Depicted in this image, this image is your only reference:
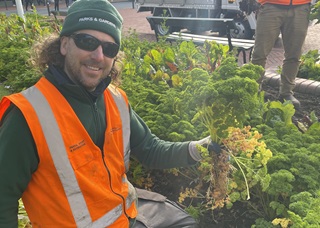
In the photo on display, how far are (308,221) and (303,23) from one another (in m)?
3.24

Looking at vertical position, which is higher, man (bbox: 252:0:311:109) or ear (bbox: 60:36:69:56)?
ear (bbox: 60:36:69:56)

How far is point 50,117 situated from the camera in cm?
166

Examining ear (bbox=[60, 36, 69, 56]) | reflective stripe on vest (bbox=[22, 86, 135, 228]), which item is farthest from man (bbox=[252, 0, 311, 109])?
reflective stripe on vest (bbox=[22, 86, 135, 228])

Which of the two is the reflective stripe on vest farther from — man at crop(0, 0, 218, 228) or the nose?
the nose

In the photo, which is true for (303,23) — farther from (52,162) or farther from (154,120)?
(52,162)

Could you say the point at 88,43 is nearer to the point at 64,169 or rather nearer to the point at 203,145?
the point at 64,169

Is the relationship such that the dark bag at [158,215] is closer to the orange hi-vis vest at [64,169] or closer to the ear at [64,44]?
the orange hi-vis vest at [64,169]

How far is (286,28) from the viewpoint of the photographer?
14.8 ft

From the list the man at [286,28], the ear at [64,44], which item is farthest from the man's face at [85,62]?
the man at [286,28]

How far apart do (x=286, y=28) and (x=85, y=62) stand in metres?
3.46

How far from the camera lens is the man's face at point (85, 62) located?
1816 millimetres

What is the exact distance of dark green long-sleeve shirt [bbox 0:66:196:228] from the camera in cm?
158

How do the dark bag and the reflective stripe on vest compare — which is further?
the dark bag

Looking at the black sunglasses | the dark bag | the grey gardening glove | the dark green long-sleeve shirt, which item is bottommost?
the dark bag
